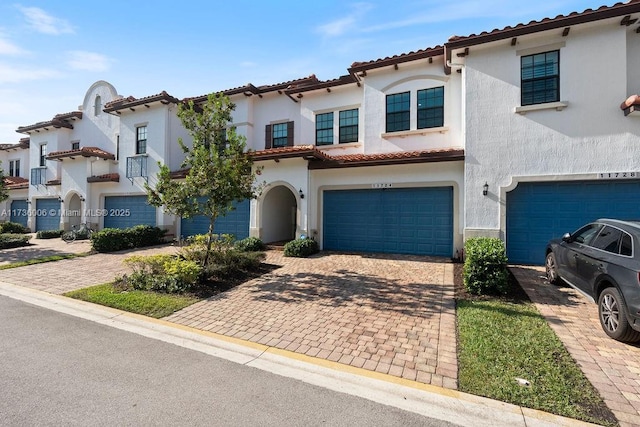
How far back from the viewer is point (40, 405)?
3221mm

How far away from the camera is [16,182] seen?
987 inches

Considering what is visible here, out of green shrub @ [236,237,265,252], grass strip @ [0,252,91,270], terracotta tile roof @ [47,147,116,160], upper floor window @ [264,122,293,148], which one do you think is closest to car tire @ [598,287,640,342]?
green shrub @ [236,237,265,252]

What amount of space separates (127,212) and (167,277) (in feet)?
45.9

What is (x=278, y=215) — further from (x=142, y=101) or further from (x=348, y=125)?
(x=142, y=101)

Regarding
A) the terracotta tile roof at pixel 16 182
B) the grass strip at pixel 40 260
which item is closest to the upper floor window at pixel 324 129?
the grass strip at pixel 40 260

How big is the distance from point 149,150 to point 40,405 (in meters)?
17.3

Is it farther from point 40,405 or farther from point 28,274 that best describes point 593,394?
point 28,274

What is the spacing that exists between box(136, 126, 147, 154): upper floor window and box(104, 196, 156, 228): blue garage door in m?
2.85

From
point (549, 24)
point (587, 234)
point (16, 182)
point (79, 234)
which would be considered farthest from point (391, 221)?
point (16, 182)

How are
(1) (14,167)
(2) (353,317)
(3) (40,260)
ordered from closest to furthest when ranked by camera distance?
(2) (353,317)
(3) (40,260)
(1) (14,167)

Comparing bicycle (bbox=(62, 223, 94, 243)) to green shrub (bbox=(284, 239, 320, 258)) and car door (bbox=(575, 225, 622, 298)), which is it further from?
car door (bbox=(575, 225, 622, 298))

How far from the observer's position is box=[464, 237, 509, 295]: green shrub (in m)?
6.86

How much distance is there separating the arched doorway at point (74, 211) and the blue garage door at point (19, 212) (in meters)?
6.04

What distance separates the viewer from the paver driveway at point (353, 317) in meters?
4.35
